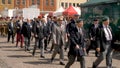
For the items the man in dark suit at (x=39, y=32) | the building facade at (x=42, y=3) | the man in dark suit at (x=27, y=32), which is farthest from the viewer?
the building facade at (x=42, y=3)

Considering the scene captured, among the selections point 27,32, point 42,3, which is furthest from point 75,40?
point 42,3

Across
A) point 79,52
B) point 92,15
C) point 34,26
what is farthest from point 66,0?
point 79,52

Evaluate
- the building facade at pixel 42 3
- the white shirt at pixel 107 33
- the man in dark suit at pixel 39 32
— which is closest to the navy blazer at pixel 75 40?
the white shirt at pixel 107 33

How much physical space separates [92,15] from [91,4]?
0.83 m

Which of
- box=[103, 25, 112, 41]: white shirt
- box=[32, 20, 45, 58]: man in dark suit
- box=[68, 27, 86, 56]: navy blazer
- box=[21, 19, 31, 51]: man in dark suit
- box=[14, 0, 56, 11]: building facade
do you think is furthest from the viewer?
box=[14, 0, 56, 11]: building facade

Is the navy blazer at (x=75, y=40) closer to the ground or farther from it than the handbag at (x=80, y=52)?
farther from it

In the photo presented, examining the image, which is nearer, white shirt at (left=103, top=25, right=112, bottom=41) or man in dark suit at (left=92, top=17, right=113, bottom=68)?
man in dark suit at (left=92, top=17, right=113, bottom=68)

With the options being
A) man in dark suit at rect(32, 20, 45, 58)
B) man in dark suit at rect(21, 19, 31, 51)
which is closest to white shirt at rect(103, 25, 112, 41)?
A: man in dark suit at rect(32, 20, 45, 58)

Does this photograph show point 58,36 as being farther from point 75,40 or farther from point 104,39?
point 75,40

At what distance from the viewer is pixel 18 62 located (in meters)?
15.8

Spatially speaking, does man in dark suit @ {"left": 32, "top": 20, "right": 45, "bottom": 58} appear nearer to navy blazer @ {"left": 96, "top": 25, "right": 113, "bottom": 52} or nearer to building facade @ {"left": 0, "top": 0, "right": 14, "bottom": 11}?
navy blazer @ {"left": 96, "top": 25, "right": 113, "bottom": 52}

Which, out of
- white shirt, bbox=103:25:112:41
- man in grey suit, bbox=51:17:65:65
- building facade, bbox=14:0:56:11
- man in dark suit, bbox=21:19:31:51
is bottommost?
building facade, bbox=14:0:56:11

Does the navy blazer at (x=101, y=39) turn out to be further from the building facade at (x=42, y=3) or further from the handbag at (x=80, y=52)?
the building facade at (x=42, y=3)

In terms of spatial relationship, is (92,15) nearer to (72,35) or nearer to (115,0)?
(115,0)
